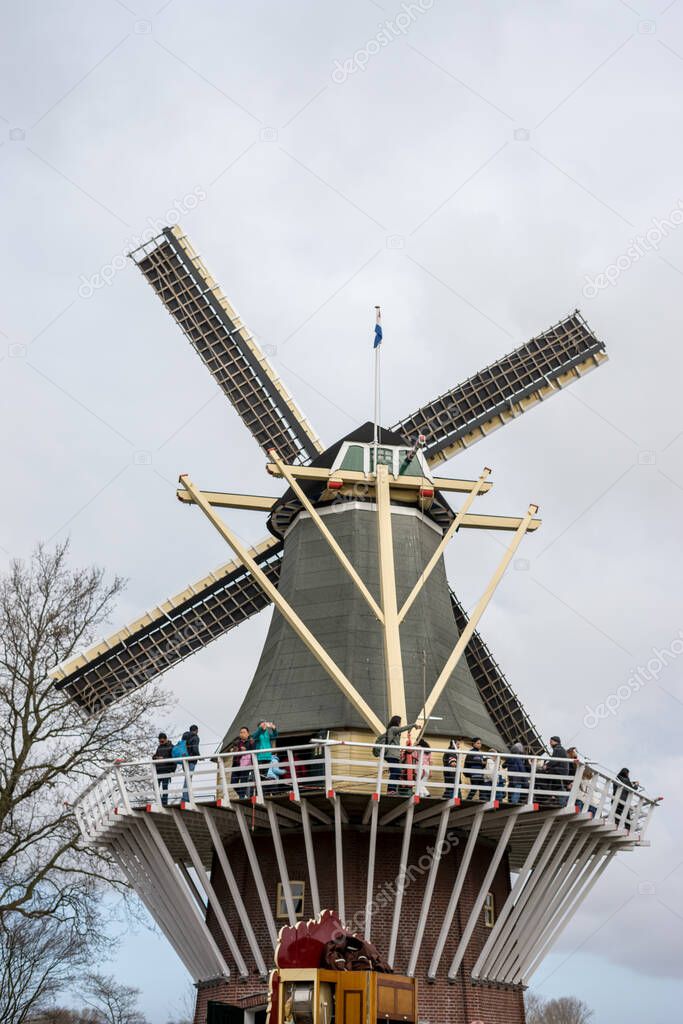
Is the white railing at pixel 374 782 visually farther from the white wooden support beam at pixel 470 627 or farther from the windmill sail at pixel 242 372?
the windmill sail at pixel 242 372

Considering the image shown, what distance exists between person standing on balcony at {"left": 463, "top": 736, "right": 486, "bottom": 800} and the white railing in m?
0.02

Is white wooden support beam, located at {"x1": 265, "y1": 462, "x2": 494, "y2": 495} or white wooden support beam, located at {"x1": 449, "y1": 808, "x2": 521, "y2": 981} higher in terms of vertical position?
white wooden support beam, located at {"x1": 265, "y1": 462, "x2": 494, "y2": 495}

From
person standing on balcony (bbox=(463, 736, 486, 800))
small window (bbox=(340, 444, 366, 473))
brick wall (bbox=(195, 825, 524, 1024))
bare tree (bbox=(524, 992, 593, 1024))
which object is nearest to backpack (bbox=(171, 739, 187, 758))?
brick wall (bbox=(195, 825, 524, 1024))

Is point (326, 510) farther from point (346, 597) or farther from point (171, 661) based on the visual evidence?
point (171, 661)

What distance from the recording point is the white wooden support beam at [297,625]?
16.8 metres

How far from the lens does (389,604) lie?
18.2m

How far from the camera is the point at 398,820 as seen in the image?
17109mm

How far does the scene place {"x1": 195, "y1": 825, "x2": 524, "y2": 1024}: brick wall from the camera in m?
16.7

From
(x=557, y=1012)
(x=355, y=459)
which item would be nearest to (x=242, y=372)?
(x=355, y=459)

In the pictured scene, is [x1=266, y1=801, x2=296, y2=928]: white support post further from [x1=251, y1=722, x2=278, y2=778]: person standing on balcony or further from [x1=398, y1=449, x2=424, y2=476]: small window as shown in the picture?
[x1=398, y1=449, x2=424, y2=476]: small window

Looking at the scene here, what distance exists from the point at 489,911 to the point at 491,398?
12.3m

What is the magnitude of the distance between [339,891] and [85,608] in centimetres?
905

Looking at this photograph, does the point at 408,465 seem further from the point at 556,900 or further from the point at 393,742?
the point at 556,900

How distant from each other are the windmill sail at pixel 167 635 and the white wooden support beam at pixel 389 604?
5.09 m
